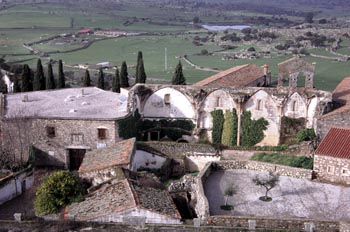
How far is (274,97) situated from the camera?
4028 cm

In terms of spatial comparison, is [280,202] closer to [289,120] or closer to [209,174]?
[209,174]

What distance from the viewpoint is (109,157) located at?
30.8 m

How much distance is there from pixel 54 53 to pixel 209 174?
3429 inches

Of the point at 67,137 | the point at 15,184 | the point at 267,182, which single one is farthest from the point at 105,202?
the point at 67,137

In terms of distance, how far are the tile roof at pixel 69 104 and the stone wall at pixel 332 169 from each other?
15.4 metres

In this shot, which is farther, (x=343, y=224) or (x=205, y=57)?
(x=205, y=57)

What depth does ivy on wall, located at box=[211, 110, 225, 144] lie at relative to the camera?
41375 millimetres

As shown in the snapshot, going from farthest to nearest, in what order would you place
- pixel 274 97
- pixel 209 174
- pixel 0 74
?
pixel 0 74
pixel 274 97
pixel 209 174

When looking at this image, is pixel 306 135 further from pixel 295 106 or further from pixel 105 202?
pixel 105 202

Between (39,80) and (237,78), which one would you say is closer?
(237,78)

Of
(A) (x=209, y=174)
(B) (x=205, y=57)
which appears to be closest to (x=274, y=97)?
(A) (x=209, y=174)

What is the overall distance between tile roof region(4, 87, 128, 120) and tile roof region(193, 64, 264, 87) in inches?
314

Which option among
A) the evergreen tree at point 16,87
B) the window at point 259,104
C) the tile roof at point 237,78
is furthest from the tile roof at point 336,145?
the evergreen tree at point 16,87

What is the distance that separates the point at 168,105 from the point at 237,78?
8.38 metres
